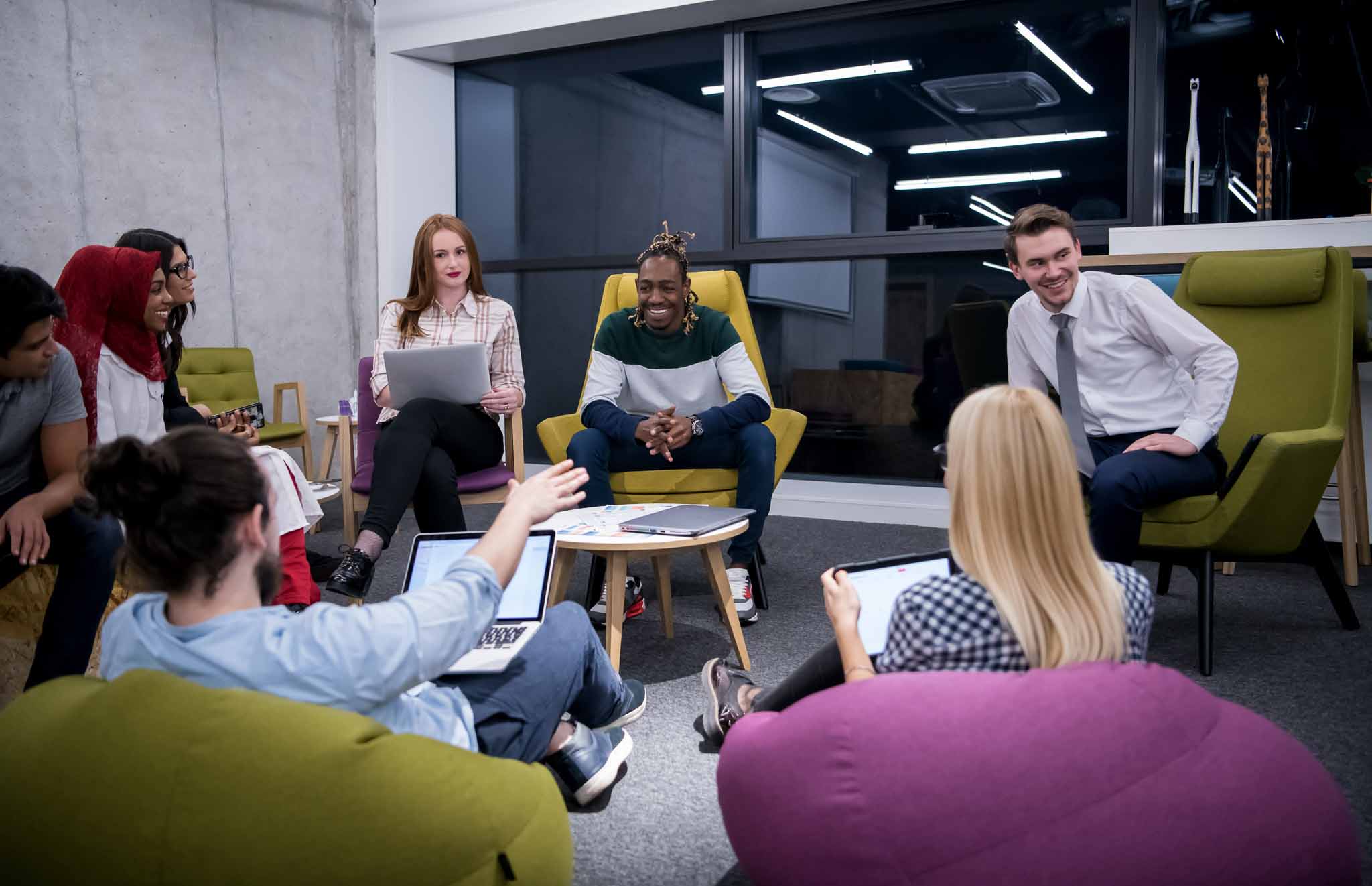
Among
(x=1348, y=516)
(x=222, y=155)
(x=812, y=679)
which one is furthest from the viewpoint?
(x=222, y=155)

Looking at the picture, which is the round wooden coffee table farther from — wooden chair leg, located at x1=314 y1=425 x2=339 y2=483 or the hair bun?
wooden chair leg, located at x1=314 y1=425 x2=339 y2=483

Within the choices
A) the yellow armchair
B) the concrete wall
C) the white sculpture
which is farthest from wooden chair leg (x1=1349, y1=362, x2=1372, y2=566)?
the concrete wall

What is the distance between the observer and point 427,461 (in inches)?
117

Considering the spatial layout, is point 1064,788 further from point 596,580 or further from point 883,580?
point 596,580

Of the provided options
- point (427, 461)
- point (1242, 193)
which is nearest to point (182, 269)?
point (427, 461)

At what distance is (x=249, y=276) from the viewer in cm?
523

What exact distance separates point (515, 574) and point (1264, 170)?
11.2 feet

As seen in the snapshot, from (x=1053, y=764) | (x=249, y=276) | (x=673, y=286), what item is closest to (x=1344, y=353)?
(x=673, y=286)

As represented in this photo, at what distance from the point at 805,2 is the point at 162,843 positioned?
4520 millimetres

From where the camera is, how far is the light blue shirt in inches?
44.1

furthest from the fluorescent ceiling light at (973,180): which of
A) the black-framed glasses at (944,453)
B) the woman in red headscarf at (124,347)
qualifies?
the woman in red headscarf at (124,347)

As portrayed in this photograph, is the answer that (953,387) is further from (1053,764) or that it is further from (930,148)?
(1053,764)

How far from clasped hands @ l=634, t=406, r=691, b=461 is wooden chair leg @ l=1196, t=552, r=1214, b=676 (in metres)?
1.49

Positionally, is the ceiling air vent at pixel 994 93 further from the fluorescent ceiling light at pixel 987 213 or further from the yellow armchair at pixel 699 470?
the yellow armchair at pixel 699 470
